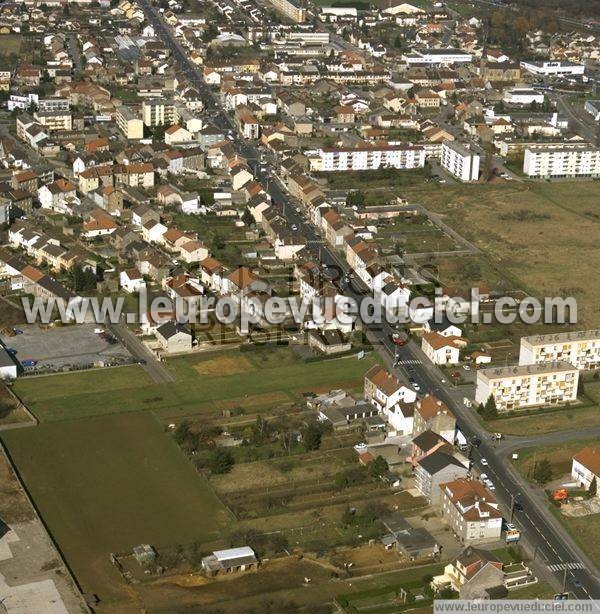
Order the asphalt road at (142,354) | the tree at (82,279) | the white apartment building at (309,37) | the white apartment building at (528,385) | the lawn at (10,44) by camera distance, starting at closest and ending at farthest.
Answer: the white apartment building at (528,385)
the asphalt road at (142,354)
the tree at (82,279)
the lawn at (10,44)
the white apartment building at (309,37)

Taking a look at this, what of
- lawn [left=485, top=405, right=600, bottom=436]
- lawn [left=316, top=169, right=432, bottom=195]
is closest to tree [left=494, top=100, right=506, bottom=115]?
lawn [left=316, top=169, right=432, bottom=195]

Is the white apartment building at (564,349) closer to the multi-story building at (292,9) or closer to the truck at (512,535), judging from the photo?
the truck at (512,535)

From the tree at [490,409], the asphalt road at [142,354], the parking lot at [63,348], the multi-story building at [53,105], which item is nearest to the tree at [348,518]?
the tree at [490,409]

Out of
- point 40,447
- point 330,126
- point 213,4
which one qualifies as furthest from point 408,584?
point 213,4

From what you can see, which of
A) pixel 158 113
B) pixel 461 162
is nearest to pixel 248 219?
pixel 461 162

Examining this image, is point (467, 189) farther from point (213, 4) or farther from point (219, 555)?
point (213, 4)

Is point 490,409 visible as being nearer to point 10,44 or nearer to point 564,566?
point 564,566
